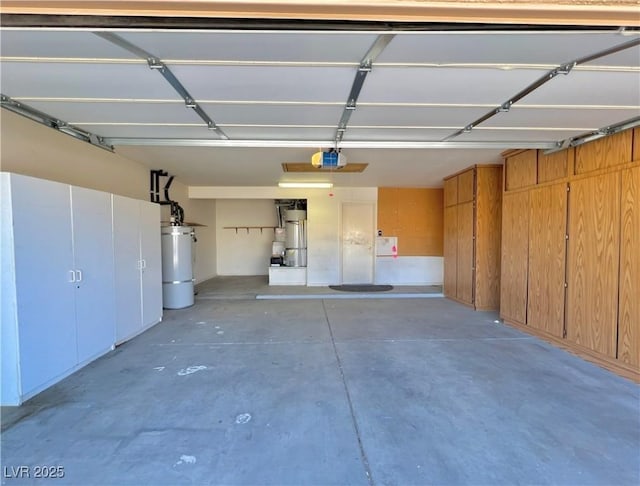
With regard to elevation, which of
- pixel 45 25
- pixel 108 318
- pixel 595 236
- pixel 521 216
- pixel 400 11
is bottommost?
pixel 108 318

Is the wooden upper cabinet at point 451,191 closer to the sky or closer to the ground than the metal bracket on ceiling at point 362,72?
closer to the ground

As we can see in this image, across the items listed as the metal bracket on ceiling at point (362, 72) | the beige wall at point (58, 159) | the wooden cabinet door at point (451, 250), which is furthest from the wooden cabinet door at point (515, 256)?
the beige wall at point (58, 159)

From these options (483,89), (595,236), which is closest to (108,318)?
(483,89)

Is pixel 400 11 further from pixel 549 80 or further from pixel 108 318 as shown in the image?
pixel 108 318

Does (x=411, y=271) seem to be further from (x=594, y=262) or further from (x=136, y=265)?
(x=136, y=265)

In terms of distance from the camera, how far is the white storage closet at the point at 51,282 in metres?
2.45

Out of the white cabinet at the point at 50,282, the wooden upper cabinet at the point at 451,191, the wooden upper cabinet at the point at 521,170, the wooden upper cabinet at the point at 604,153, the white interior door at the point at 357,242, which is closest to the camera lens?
the white cabinet at the point at 50,282

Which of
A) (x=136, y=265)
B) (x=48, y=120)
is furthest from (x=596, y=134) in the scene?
(x=136, y=265)

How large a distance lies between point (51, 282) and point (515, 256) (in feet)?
18.5

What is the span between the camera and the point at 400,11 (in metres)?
1.00

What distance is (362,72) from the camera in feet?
6.60

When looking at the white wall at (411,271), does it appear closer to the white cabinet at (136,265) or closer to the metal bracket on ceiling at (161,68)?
the white cabinet at (136,265)

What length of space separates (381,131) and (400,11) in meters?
2.35

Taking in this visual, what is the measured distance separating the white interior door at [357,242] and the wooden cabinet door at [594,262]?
4.75m
